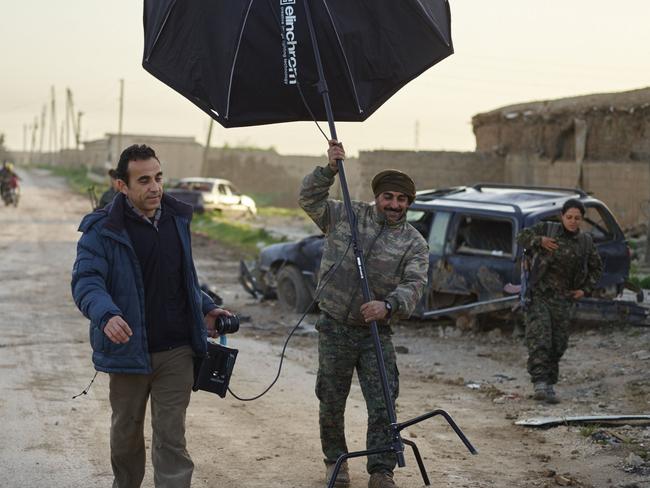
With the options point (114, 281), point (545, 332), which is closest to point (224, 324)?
A: point (114, 281)

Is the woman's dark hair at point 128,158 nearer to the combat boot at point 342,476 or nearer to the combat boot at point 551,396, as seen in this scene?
the combat boot at point 342,476

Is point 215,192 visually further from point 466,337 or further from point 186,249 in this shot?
point 186,249

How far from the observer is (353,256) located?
6402 millimetres

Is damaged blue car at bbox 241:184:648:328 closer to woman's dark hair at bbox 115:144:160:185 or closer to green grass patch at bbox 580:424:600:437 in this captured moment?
green grass patch at bbox 580:424:600:437

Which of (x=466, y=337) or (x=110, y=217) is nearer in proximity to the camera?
(x=110, y=217)

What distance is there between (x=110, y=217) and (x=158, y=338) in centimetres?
60

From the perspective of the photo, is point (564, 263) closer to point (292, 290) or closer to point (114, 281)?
point (114, 281)

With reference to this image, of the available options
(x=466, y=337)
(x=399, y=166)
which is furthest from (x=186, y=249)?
(x=399, y=166)

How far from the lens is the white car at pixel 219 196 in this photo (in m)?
37.9

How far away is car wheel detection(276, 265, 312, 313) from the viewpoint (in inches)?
586

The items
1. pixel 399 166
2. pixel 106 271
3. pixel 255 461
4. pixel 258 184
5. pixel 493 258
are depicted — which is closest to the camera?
pixel 106 271

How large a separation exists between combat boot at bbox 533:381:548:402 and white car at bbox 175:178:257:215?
1105 inches

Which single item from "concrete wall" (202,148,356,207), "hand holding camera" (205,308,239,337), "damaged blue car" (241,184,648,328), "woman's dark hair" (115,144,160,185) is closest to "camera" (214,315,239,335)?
"hand holding camera" (205,308,239,337)

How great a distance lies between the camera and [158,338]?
5418 mm
